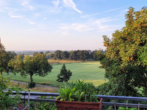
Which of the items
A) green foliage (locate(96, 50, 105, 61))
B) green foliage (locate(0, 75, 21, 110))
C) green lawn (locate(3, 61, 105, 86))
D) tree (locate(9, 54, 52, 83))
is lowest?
green lawn (locate(3, 61, 105, 86))

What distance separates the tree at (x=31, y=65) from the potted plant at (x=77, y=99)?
19907 mm

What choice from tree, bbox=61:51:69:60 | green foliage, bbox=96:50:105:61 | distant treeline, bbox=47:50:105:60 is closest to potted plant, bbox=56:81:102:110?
green foliage, bbox=96:50:105:61

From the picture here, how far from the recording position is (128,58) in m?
4.61

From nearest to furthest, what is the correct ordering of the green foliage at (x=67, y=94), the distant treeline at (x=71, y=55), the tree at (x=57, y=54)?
1. the green foliage at (x=67, y=94)
2. the distant treeline at (x=71, y=55)
3. the tree at (x=57, y=54)

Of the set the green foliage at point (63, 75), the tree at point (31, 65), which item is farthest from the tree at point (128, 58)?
the green foliage at point (63, 75)

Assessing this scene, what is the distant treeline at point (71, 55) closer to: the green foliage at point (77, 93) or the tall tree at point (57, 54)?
the tall tree at point (57, 54)

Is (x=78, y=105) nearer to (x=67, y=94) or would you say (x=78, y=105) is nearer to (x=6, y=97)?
(x=67, y=94)

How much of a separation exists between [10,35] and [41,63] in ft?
21.6

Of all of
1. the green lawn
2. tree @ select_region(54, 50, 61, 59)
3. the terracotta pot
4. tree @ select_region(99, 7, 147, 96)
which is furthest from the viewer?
tree @ select_region(54, 50, 61, 59)

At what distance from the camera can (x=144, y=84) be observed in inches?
225

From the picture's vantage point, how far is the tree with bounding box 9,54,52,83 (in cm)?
2016

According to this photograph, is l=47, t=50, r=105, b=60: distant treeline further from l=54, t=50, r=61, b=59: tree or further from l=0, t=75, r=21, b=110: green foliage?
l=0, t=75, r=21, b=110: green foliage

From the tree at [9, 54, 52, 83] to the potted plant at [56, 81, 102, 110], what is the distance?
19907 mm

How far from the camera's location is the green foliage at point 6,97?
1.36m
